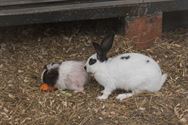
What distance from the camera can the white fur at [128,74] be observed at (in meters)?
4.62

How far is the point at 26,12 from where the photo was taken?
5.12m

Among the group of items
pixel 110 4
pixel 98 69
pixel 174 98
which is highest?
pixel 110 4

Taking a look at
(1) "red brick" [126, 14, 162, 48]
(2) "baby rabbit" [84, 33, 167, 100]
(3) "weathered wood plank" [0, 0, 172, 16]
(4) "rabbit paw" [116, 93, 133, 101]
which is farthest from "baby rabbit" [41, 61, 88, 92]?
(1) "red brick" [126, 14, 162, 48]

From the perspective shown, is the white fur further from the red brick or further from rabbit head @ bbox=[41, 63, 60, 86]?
the red brick

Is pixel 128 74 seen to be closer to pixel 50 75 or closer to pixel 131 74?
pixel 131 74

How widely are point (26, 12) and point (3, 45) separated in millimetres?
681

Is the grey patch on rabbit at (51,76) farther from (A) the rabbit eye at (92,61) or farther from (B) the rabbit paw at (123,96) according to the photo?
(B) the rabbit paw at (123,96)

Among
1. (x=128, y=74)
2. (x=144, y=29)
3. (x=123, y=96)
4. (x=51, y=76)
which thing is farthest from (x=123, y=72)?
(x=144, y=29)

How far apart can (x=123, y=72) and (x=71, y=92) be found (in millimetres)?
540

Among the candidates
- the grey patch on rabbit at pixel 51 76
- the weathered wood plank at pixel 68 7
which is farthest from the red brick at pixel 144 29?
the grey patch on rabbit at pixel 51 76

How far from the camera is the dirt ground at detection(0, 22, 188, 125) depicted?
14.8ft

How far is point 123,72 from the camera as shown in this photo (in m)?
4.66

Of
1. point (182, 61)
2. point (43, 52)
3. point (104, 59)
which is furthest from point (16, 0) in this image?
point (182, 61)

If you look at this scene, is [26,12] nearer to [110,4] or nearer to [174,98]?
[110,4]
